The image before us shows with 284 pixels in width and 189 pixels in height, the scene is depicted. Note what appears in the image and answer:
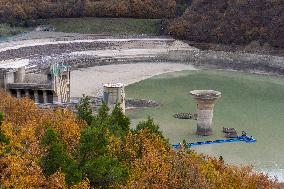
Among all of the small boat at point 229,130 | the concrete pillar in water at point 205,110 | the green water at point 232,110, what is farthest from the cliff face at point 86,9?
the small boat at point 229,130

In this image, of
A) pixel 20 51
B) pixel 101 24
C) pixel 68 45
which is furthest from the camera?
pixel 101 24

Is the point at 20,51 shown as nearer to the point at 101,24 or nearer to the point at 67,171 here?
the point at 101,24

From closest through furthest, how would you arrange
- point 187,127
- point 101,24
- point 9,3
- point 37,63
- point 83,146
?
point 83,146, point 187,127, point 37,63, point 101,24, point 9,3

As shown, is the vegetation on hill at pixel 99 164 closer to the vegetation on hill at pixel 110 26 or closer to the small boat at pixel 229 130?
the small boat at pixel 229 130

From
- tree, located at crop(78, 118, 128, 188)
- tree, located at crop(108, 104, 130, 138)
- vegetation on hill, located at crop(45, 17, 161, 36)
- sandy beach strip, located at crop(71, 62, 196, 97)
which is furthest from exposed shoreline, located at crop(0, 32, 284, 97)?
tree, located at crop(78, 118, 128, 188)

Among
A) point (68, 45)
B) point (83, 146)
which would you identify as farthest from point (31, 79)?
point (68, 45)

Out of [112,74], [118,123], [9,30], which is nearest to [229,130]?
[118,123]

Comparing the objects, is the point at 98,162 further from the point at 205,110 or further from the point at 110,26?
the point at 110,26
